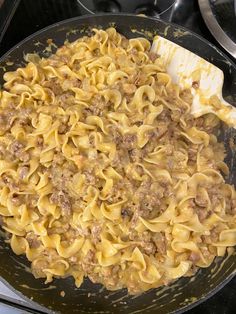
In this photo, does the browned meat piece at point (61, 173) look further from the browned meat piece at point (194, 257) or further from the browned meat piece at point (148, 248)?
the browned meat piece at point (194, 257)

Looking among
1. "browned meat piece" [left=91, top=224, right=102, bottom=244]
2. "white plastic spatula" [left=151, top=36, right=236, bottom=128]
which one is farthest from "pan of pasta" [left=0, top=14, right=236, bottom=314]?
"white plastic spatula" [left=151, top=36, right=236, bottom=128]

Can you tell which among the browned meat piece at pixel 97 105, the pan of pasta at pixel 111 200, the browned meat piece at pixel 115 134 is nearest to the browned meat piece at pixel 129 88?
the pan of pasta at pixel 111 200

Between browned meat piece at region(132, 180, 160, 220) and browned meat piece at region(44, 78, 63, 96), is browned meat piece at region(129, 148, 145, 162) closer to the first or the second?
browned meat piece at region(132, 180, 160, 220)

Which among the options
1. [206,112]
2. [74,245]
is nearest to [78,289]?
[74,245]

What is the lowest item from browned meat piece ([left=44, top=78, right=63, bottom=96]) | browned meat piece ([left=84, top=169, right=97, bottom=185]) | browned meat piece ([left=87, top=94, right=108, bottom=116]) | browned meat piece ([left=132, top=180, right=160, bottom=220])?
browned meat piece ([left=132, top=180, right=160, bottom=220])

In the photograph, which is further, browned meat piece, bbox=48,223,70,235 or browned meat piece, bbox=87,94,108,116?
browned meat piece, bbox=87,94,108,116
